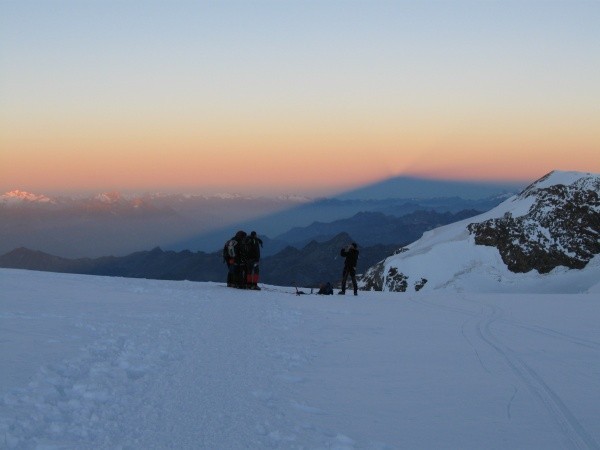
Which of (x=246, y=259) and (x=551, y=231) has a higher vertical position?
(x=551, y=231)

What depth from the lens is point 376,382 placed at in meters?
8.57

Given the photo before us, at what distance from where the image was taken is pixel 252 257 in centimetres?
2425

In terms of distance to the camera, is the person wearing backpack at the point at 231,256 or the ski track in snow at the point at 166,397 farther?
the person wearing backpack at the point at 231,256

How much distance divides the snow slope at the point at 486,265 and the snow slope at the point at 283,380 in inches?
2256

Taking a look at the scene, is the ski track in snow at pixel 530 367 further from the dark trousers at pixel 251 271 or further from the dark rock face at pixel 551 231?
the dark rock face at pixel 551 231

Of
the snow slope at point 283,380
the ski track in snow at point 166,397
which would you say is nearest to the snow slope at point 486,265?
the snow slope at point 283,380

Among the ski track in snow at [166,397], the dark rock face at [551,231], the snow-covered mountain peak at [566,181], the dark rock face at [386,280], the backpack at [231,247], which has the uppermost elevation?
the snow-covered mountain peak at [566,181]

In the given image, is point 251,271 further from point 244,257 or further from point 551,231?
point 551,231

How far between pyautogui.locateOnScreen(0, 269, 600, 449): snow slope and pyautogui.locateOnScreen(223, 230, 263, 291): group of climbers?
28.9ft

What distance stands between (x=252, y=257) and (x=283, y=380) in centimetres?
1592

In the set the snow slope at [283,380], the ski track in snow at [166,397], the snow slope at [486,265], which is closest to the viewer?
the ski track in snow at [166,397]

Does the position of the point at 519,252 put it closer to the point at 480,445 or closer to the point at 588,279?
the point at 588,279

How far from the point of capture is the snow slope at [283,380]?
611 centimetres

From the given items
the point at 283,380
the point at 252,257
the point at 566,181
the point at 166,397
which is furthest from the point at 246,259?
the point at 566,181
